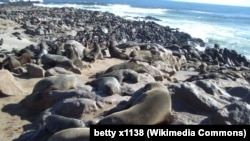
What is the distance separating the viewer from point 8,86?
1088 centimetres

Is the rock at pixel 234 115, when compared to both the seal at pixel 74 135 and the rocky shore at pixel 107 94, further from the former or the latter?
the seal at pixel 74 135

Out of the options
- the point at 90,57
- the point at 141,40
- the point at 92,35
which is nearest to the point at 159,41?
the point at 141,40

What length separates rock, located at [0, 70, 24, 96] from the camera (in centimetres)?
1072

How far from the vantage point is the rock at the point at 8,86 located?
10.7m

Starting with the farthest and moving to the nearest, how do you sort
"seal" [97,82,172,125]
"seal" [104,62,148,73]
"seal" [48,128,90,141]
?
1. "seal" [104,62,148,73]
2. "seal" [97,82,172,125]
3. "seal" [48,128,90,141]

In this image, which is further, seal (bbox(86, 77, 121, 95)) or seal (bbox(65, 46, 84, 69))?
seal (bbox(65, 46, 84, 69))

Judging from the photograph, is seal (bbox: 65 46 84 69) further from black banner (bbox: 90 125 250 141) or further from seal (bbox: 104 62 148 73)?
black banner (bbox: 90 125 250 141)

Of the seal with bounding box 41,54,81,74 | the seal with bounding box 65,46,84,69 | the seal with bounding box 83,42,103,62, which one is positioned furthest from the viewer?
the seal with bounding box 83,42,103,62

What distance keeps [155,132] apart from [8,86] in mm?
6541

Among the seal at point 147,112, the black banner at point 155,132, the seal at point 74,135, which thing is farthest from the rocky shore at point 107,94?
the seal at point 74,135

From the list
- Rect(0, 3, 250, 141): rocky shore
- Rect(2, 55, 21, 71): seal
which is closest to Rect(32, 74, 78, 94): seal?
Rect(0, 3, 250, 141): rocky shore

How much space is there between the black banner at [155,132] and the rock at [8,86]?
5.85 metres

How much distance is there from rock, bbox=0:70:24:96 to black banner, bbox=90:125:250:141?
5.85 meters

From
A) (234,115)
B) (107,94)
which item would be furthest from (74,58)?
(234,115)
